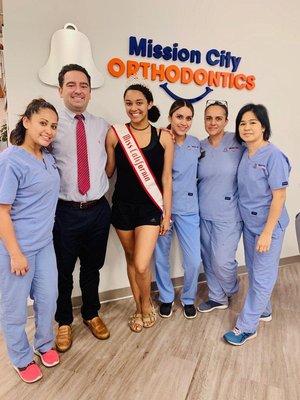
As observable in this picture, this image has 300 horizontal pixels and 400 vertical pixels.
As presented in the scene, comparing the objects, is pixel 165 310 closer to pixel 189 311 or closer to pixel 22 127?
pixel 189 311

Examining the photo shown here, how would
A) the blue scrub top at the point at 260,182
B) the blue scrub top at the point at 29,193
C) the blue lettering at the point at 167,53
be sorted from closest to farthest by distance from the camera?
the blue scrub top at the point at 29,193, the blue scrub top at the point at 260,182, the blue lettering at the point at 167,53

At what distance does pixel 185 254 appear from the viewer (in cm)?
223

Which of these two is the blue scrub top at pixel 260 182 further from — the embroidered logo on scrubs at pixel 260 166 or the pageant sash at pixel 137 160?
the pageant sash at pixel 137 160

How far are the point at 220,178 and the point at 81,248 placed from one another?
0.98 meters

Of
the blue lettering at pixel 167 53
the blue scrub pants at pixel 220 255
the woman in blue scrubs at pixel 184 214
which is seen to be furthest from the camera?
the blue lettering at pixel 167 53

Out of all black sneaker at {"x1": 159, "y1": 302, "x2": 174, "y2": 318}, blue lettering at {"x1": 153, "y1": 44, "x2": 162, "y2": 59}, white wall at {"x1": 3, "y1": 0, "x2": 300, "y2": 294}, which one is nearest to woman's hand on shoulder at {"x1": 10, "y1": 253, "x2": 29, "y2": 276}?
white wall at {"x1": 3, "y1": 0, "x2": 300, "y2": 294}

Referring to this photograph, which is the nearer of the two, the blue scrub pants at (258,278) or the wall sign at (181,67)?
the blue scrub pants at (258,278)

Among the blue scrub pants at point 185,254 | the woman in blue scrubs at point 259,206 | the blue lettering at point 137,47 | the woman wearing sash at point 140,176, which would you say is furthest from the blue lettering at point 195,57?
the blue scrub pants at point 185,254

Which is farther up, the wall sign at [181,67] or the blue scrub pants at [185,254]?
the wall sign at [181,67]

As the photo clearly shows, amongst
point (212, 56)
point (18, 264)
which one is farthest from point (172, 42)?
point (18, 264)

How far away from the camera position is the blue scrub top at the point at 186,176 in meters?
2.07

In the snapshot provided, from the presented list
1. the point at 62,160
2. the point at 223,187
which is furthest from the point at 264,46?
the point at 62,160

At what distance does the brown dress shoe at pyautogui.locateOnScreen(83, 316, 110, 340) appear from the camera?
6.81 ft

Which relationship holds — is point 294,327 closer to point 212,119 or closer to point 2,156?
point 212,119
